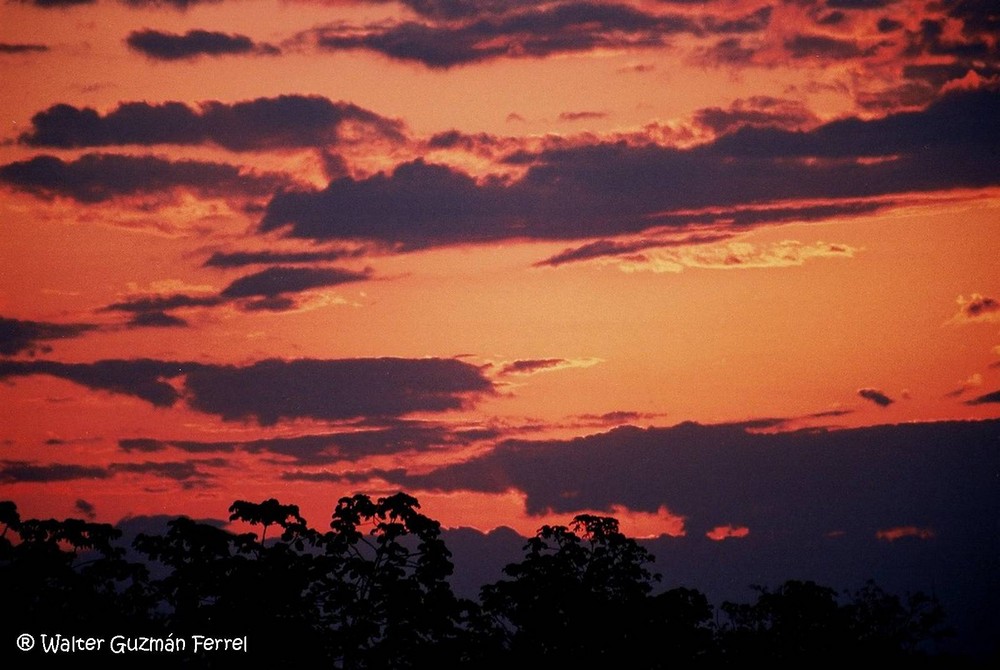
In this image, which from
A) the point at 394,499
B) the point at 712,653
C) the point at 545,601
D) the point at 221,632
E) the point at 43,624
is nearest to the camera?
the point at 43,624

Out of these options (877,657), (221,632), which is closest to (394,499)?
(221,632)

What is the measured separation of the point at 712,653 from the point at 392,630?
19.8 metres

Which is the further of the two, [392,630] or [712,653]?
[712,653]

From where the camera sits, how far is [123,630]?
2174 inches

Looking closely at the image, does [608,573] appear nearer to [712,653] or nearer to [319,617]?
[712,653]

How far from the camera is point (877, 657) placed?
73.5m

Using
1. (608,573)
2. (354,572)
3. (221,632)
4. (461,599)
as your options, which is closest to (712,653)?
(608,573)

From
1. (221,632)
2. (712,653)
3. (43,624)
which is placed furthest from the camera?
(712,653)

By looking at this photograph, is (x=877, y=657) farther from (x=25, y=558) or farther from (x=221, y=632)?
(x=25, y=558)

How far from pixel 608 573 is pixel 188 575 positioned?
20.1 metres

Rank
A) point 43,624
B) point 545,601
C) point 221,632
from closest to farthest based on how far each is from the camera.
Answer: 1. point 43,624
2. point 221,632
3. point 545,601

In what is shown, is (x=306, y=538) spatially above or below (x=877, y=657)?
above

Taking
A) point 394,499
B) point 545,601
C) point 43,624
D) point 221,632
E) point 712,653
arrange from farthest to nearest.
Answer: point 712,653, point 545,601, point 394,499, point 221,632, point 43,624

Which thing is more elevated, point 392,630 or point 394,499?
point 394,499
